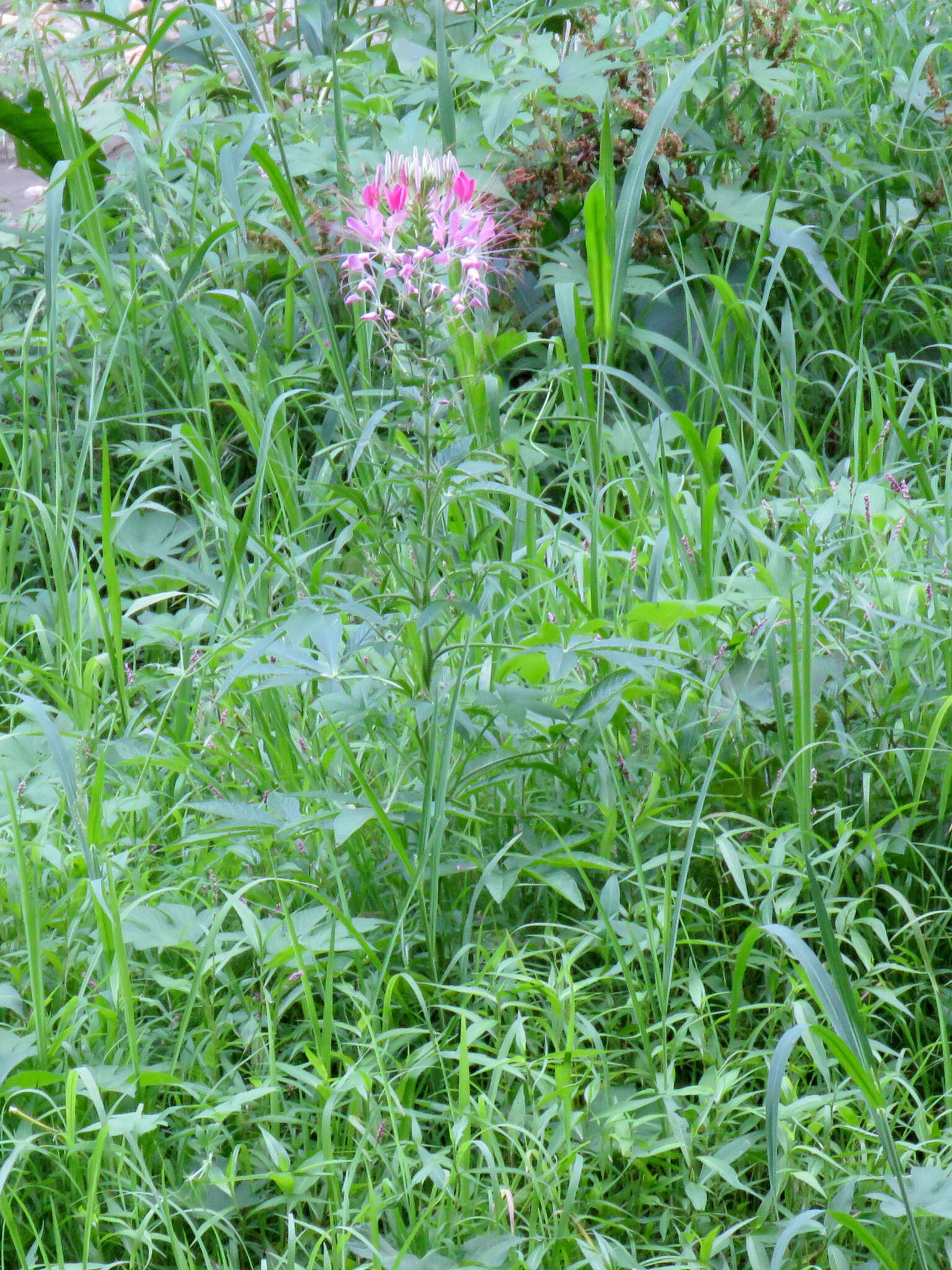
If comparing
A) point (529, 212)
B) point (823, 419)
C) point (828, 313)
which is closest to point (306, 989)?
point (529, 212)

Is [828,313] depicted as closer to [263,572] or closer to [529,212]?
[529,212]

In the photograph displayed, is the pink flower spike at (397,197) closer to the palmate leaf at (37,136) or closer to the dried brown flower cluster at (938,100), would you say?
the palmate leaf at (37,136)

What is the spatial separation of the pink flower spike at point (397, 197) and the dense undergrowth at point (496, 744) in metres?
0.16

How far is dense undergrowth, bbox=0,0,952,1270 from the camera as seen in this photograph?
4.52ft

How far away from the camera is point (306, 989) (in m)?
1.43

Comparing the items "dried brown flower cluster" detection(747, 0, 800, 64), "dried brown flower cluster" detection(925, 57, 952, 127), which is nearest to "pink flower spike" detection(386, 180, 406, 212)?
"dried brown flower cluster" detection(747, 0, 800, 64)

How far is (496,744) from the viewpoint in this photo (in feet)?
5.97

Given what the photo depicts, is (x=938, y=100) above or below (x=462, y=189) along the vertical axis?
below

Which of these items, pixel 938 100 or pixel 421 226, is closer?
pixel 421 226

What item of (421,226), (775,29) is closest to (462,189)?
(421,226)

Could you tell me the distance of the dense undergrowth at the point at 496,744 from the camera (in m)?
1.38

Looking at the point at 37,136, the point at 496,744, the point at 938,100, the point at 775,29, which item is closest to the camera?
the point at 496,744

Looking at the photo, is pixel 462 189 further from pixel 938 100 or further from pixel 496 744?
pixel 938 100

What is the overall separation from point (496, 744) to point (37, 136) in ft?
7.13
